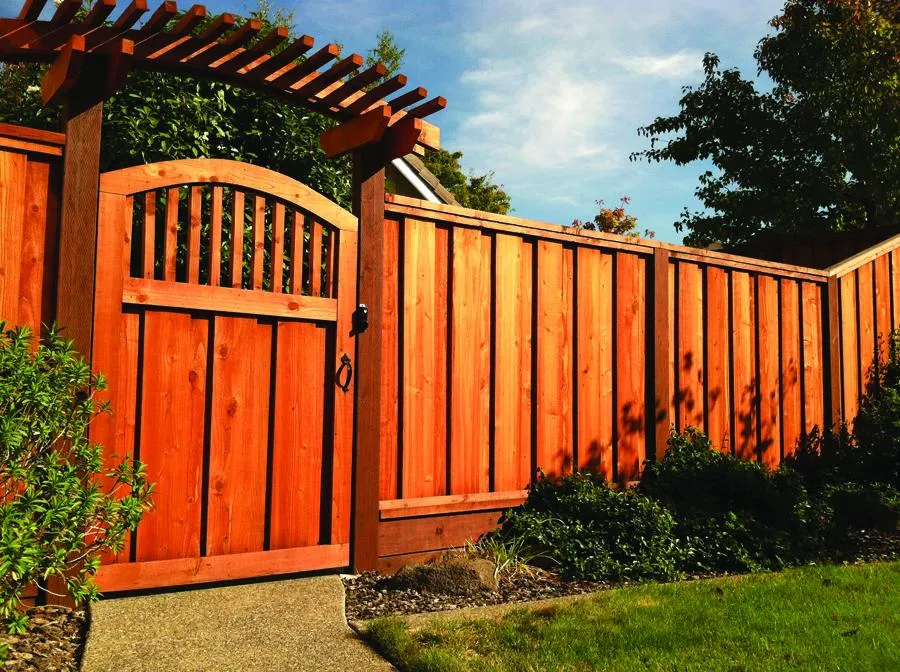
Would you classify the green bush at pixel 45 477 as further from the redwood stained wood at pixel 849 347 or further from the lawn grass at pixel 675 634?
the redwood stained wood at pixel 849 347

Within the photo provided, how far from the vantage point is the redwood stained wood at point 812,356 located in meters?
7.77

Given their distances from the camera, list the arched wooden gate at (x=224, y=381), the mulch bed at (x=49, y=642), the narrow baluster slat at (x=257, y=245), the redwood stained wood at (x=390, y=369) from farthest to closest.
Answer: the redwood stained wood at (x=390, y=369) < the narrow baluster slat at (x=257, y=245) < the arched wooden gate at (x=224, y=381) < the mulch bed at (x=49, y=642)

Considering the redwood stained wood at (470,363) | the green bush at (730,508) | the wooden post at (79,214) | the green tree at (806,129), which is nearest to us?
the wooden post at (79,214)

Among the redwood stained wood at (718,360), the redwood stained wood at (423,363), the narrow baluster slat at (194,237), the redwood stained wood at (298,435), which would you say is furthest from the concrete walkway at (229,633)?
the redwood stained wood at (718,360)

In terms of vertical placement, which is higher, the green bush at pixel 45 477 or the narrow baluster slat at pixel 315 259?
the narrow baluster slat at pixel 315 259

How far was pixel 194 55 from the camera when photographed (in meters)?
4.19

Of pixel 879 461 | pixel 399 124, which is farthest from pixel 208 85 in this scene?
pixel 879 461

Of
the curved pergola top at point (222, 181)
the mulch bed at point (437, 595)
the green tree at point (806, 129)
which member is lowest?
the mulch bed at point (437, 595)

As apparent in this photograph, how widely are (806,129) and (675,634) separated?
587 inches

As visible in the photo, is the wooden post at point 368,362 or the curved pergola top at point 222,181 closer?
the curved pergola top at point 222,181

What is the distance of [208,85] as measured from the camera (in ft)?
19.1

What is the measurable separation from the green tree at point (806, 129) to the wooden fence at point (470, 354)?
9.23 m

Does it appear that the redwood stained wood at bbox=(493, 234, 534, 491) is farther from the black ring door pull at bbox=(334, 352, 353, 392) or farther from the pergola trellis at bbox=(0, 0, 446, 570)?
the black ring door pull at bbox=(334, 352, 353, 392)

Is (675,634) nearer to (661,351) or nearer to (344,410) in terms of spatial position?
(344,410)
